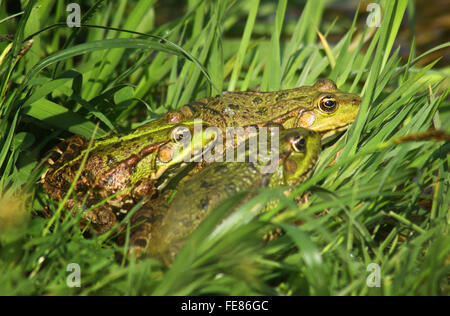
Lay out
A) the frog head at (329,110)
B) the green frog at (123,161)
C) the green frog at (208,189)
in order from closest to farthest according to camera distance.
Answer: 1. the green frog at (208,189)
2. the green frog at (123,161)
3. the frog head at (329,110)

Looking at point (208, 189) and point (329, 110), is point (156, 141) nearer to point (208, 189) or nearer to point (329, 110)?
point (208, 189)

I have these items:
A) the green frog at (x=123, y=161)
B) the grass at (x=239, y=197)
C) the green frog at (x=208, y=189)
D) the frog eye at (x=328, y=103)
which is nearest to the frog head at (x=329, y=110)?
the frog eye at (x=328, y=103)

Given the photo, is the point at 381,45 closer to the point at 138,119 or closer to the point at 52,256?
the point at 138,119

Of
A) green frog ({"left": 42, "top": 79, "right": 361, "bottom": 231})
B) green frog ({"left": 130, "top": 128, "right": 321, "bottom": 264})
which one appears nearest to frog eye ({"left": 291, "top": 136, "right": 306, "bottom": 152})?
green frog ({"left": 130, "top": 128, "right": 321, "bottom": 264})

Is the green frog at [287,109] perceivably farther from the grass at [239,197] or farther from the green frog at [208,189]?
the green frog at [208,189]

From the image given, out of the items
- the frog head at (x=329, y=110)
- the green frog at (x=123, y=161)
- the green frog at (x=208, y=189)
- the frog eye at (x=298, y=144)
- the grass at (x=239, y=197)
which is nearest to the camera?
the grass at (x=239, y=197)
